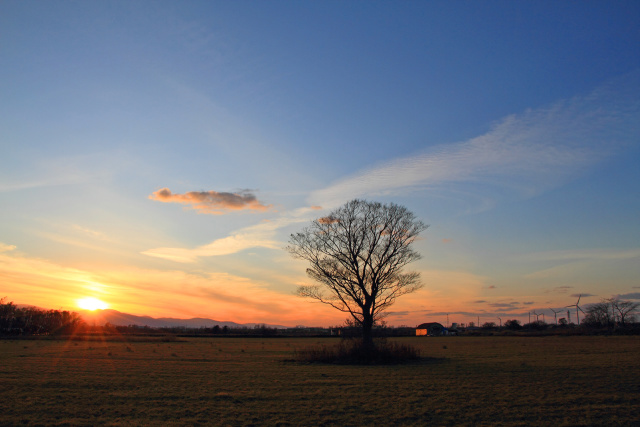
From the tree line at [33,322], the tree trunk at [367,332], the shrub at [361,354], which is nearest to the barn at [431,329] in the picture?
the tree line at [33,322]

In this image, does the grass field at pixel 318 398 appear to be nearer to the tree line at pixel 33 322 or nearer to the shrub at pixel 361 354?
the shrub at pixel 361 354

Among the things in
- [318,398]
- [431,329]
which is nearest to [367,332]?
[318,398]

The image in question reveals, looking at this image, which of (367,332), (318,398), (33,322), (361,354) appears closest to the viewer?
(318,398)

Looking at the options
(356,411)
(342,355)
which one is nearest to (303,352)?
(342,355)

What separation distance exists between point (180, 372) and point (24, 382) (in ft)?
25.3

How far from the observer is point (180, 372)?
2459 centimetres

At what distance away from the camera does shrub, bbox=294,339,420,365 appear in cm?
3278

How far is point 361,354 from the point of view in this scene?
3306cm

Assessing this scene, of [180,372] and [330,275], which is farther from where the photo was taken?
[330,275]

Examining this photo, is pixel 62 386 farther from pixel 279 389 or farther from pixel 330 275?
pixel 330 275

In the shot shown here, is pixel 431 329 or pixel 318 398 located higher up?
pixel 431 329

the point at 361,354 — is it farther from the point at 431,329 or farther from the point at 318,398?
the point at 431,329

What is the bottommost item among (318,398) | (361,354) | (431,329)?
(318,398)

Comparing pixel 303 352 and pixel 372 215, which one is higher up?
pixel 372 215
